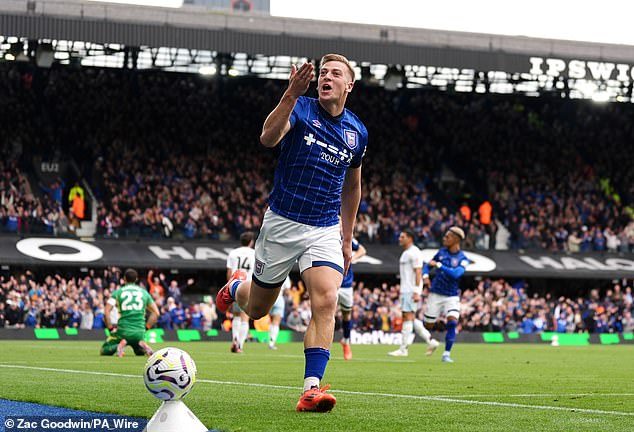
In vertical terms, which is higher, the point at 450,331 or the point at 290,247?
the point at 290,247

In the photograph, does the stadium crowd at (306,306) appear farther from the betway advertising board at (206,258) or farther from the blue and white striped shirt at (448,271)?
the blue and white striped shirt at (448,271)

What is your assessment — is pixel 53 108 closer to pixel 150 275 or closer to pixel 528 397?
pixel 150 275

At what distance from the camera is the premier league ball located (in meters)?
6.15

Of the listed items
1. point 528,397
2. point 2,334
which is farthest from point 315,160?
point 2,334

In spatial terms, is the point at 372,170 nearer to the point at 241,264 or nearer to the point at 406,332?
the point at 406,332

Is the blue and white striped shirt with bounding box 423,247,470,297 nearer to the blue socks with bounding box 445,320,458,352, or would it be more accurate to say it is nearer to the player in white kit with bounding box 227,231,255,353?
the blue socks with bounding box 445,320,458,352

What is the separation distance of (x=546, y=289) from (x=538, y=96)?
9727 mm

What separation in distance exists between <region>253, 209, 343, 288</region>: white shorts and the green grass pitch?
1.09 meters

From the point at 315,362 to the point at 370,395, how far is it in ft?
6.45

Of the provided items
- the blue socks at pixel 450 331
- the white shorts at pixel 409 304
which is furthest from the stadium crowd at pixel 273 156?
the blue socks at pixel 450 331

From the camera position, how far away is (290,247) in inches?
347

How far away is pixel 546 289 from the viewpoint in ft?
157

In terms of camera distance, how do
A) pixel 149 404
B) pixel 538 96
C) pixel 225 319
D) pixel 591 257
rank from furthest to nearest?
pixel 538 96, pixel 591 257, pixel 225 319, pixel 149 404

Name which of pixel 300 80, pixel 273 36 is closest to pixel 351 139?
pixel 300 80
